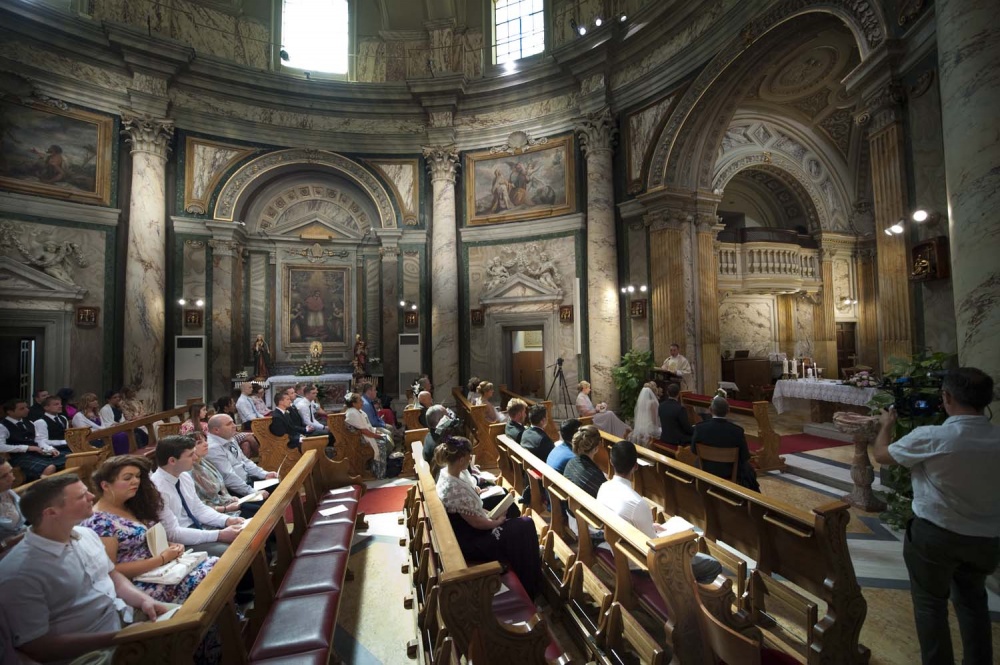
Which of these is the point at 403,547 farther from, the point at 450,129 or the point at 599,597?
the point at 450,129

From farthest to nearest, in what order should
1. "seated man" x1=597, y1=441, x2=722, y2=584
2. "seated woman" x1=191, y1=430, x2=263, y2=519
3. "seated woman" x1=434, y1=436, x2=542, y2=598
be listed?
"seated woman" x1=191, y1=430, x2=263, y2=519
"seated woman" x1=434, y1=436, x2=542, y2=598
"seated man" x1=597, y1=441, x2=722, y2=584

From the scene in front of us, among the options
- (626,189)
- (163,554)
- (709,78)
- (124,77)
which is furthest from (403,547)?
(124,77)

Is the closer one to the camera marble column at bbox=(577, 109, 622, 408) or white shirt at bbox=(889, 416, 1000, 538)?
white shirt at bbox=(889, 416, 1000, 538)

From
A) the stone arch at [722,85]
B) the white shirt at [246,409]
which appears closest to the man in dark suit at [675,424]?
the stone arch at [722,85]

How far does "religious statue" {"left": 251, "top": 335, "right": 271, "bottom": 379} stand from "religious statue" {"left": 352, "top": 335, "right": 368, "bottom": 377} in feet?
7.35

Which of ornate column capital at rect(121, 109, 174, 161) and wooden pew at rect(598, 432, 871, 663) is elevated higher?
ornate column capital at rect(121, 109, 174, 161)

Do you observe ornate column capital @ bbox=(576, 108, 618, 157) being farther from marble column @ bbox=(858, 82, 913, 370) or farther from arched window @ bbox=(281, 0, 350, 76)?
arched window @ bbox=(281, 0, 350, 76)

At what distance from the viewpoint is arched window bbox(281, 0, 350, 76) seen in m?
12.7

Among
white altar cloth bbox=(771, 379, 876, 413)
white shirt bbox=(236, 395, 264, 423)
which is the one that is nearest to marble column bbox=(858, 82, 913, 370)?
white altar cloth bbox=(771, 379, 876, 413)

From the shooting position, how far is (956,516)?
7.31ft

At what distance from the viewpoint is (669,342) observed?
10141 millimetres

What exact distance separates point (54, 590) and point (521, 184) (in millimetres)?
11825

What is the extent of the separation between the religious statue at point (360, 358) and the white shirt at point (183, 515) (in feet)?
28.4

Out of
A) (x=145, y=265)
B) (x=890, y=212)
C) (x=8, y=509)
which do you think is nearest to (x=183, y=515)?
(x=8, y=509)
